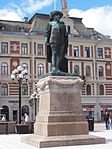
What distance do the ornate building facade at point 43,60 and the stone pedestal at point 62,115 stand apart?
33565mm

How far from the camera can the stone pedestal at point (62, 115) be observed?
11.7m

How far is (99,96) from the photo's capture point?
50.3 metres

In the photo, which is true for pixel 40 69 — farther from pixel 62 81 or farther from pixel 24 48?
pixel 62 81

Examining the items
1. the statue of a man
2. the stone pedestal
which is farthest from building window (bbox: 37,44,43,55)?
the stone pedestal

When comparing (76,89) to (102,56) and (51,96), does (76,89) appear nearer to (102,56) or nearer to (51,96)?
(51,96)

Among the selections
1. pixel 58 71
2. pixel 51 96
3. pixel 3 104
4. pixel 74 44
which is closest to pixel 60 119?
pixel 51 96

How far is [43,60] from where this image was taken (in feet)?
159

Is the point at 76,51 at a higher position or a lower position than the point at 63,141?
higher

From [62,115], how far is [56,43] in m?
2.72

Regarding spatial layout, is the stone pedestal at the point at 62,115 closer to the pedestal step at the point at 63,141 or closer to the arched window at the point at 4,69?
the pedestal step at the point at 63,141

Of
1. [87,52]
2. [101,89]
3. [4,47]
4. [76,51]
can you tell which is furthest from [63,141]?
[101,89]

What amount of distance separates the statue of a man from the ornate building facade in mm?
32951

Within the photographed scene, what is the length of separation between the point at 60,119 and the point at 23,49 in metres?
36.7

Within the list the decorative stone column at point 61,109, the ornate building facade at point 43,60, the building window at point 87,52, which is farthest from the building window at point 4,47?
the decorative stone column at point 61,109
